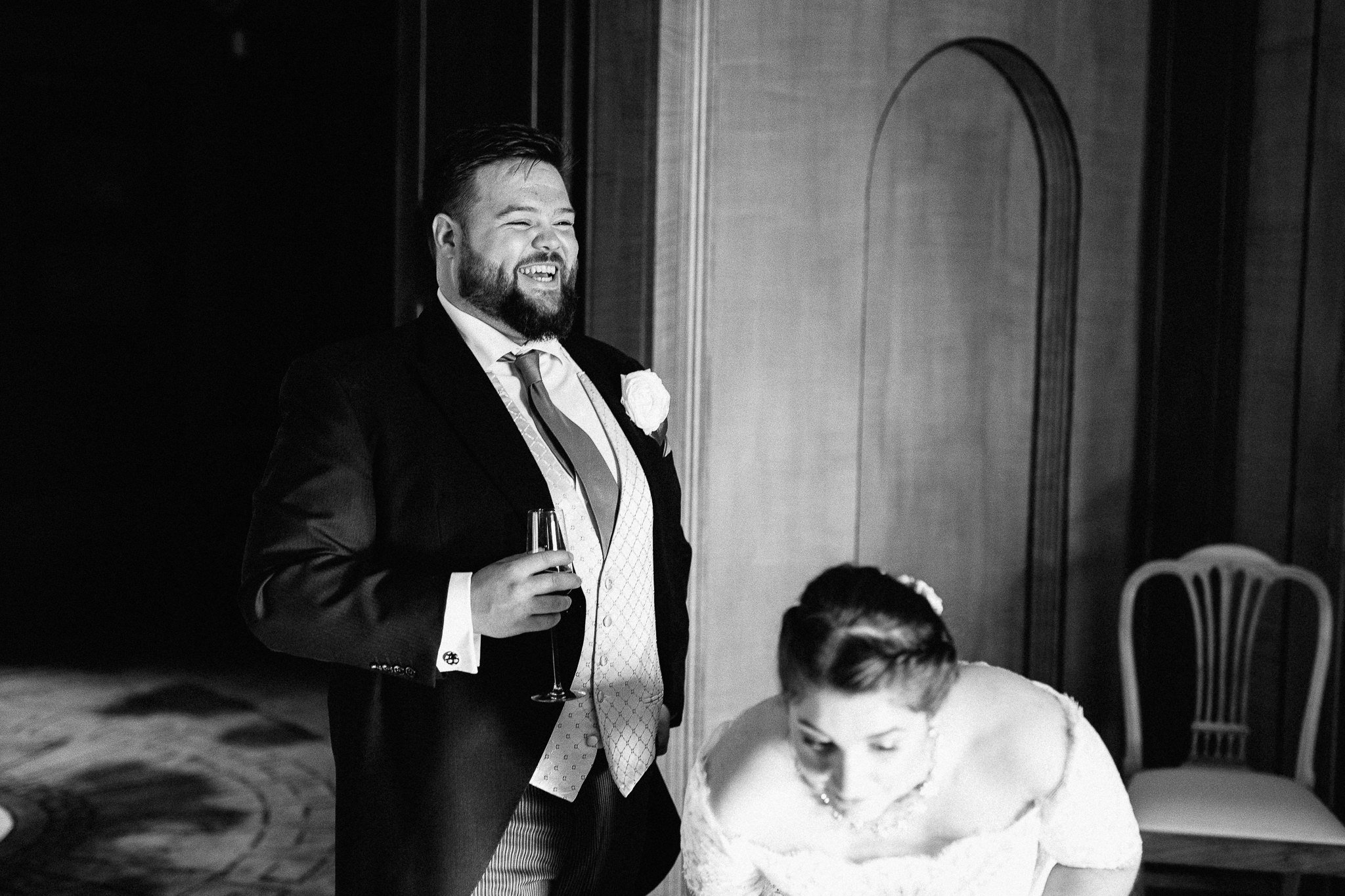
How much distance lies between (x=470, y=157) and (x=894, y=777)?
Result: 999mm

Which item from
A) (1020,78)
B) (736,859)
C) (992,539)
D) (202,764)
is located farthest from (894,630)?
(202,764)

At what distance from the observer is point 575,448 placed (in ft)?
6.22

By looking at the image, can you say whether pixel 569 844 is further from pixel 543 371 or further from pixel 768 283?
pixel 768 283

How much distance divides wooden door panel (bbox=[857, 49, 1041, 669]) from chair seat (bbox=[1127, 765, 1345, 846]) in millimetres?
541

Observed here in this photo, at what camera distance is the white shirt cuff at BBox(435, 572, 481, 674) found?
5.59 feet

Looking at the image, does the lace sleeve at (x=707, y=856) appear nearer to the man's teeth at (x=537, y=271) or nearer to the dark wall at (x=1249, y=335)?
the man's teeth at (x=537, y=271)

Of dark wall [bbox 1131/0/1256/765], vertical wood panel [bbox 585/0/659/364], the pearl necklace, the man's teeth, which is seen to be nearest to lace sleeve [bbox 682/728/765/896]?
the pearl necklace

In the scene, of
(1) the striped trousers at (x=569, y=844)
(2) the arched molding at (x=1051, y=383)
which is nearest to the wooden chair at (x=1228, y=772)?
(2) the arched molding at (x=1051, y=383)

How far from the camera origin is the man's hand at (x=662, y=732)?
1.99 metres

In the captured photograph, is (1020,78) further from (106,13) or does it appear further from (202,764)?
(106,13)

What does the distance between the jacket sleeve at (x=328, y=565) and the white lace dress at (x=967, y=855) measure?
404 mm

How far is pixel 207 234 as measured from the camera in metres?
9.16

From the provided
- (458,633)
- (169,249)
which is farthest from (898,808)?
(169,249)

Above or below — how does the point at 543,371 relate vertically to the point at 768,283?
below
